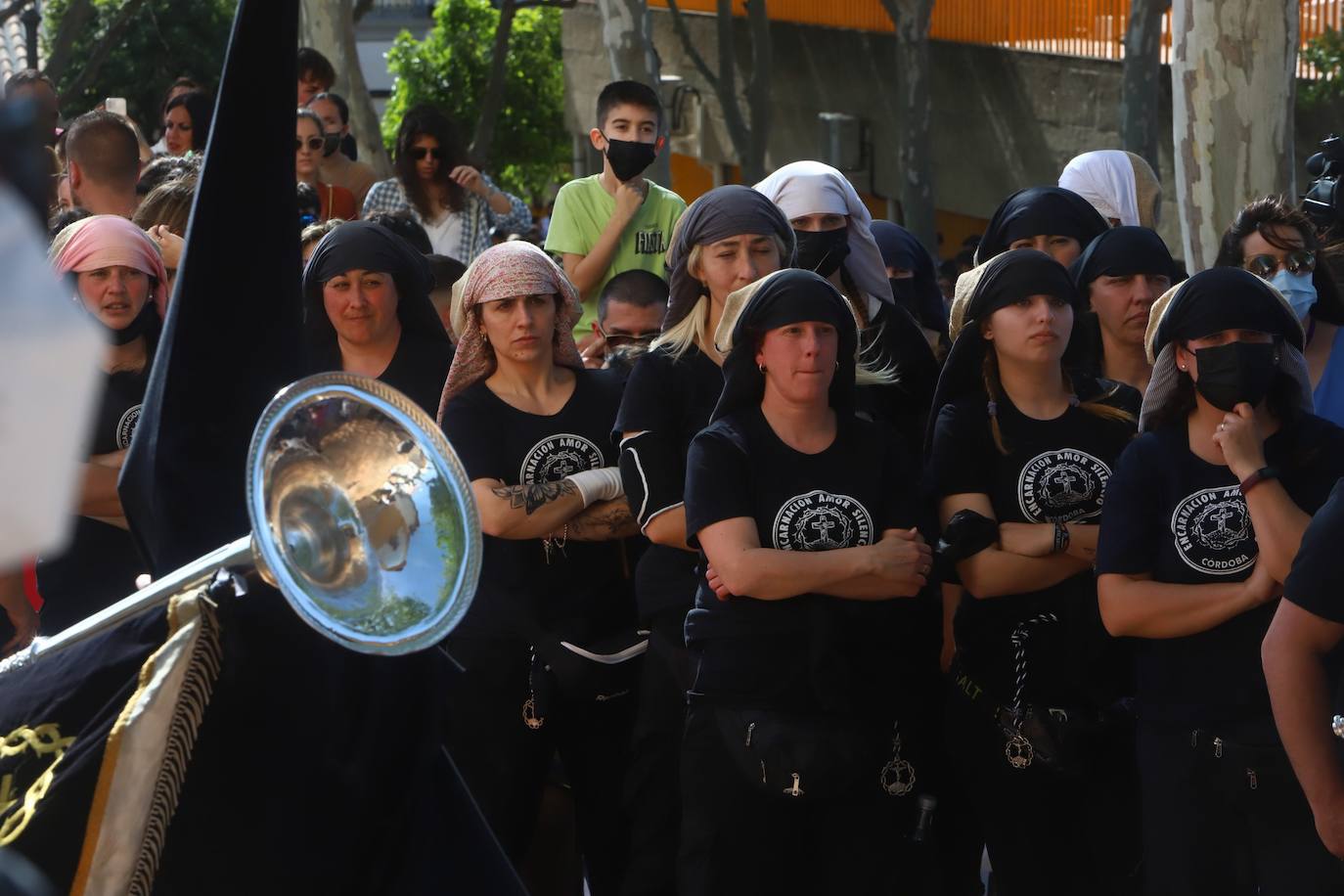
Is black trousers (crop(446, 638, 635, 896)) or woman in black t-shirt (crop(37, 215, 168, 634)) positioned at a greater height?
woman in black t-shirt (crop(37, 215, 168, 634))

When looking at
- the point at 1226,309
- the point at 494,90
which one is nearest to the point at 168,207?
the point at 1226,309

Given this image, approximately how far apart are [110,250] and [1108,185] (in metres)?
3.23

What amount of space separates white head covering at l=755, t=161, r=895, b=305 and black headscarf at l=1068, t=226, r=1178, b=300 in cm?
56

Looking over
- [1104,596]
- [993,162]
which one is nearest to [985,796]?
[1104,596]

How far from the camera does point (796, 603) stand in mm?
4172

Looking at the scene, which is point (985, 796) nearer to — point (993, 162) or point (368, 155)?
point (368, 155)

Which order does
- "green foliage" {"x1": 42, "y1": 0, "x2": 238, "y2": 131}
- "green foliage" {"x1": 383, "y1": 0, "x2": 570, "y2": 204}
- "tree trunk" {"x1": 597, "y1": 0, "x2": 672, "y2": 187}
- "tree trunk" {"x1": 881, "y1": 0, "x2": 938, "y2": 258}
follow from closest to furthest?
1. "tree trunk" {"x1": 597, "y1": 0, "x2": 672, "y2": 187}
2. "tree trunk" {"x1": 881, "y1": 0, "x2": 938, "y2": 258}
3. "green foliage" {"x1": 42, "y1": 0, "x2": 238, "y2": 131}
4. "green foliage" {"x1": 383, "y1": 0, "x2": 570, "y2": 204}

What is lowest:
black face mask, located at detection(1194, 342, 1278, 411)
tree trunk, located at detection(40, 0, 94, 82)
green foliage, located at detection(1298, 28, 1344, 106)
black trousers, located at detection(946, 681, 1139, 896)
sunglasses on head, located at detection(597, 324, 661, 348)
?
black trousers, located at detection(946, 681, 1139, 896)

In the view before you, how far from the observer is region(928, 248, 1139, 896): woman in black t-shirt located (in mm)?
4273

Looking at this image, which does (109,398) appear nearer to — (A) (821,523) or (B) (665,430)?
(B) (665,430)

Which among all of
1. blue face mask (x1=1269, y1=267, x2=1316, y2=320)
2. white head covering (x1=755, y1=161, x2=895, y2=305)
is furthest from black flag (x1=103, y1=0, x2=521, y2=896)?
blue face mask (x1=1269, y1=267, x2=1316, y2=320)

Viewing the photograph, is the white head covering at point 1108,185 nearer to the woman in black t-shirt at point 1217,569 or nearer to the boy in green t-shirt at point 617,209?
the boy in green t-shirt at point 617,209

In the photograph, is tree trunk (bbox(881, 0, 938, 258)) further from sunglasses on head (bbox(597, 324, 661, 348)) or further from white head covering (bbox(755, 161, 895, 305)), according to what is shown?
white head covering (bbox(755, 161, 895, 305))

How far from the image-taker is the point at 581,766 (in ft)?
15.9
